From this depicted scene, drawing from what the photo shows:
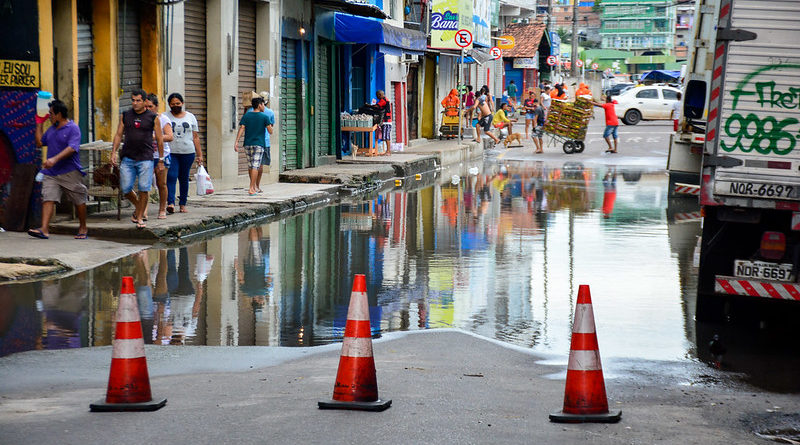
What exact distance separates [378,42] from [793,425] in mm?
22345

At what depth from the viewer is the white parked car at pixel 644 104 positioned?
54.8 meters

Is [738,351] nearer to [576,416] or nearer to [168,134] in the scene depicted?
[576,416]

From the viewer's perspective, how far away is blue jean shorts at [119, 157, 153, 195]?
14.3 m

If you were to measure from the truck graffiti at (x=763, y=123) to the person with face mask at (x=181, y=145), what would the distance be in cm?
920

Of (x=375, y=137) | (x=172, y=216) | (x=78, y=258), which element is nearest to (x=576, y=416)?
(x=78, y=258)

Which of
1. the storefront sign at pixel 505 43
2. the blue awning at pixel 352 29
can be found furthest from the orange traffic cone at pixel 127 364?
the storefront sign at pixel 505 43

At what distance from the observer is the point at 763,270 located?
873 centimetres

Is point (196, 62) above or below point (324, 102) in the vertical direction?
above

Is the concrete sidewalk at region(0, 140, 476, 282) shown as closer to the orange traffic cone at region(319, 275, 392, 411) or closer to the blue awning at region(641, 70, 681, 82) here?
the orange traffic cone at region(319, 275, 392, 411)

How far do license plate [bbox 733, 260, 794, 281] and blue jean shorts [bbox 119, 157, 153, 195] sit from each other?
7940 mm

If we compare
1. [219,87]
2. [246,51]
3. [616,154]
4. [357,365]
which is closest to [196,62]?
[219,87]

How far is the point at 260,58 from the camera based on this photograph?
2298cm

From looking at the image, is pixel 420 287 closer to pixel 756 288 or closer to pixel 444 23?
pixel 756 288

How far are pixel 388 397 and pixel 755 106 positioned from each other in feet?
13.4
